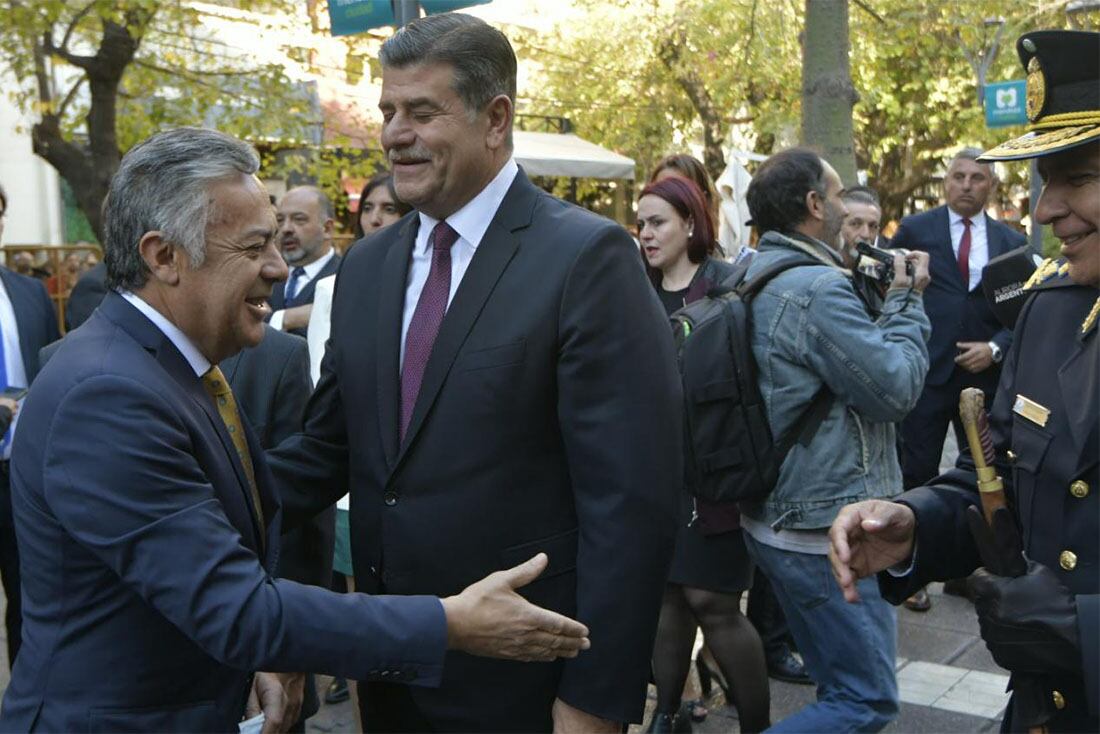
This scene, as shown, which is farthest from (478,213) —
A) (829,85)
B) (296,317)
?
(829,85)

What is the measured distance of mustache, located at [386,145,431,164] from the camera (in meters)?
2.59

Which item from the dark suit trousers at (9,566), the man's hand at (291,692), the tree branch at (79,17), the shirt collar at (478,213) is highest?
the tree branch at (79,17)

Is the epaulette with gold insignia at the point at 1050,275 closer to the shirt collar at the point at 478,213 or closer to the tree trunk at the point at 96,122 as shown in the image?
the shirt collar at the point at 478,213

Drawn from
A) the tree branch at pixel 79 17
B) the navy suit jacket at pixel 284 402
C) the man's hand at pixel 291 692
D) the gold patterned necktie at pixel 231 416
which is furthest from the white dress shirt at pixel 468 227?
the tree branch at pixel 79 17

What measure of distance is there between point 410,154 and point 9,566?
10.7 feet

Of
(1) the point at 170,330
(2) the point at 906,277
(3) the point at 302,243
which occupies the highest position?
(1) the point at 170,330

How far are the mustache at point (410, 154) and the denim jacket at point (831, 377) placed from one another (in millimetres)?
1551

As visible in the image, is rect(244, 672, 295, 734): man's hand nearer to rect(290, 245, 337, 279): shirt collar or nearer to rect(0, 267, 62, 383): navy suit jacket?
rect(0, 267, 62, 383): navy suit jacket

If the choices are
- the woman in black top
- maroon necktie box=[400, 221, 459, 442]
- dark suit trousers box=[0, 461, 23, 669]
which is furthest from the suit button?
dark suit trousers box=[0, 461, 23, 669]

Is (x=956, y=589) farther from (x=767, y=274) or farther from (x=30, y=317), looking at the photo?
(x=30, y=317)

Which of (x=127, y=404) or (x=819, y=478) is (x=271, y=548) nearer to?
(x=127, y=404)

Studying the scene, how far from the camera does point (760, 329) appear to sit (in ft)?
12.6

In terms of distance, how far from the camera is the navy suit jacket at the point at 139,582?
1973 mm

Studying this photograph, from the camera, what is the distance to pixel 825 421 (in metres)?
3.79
